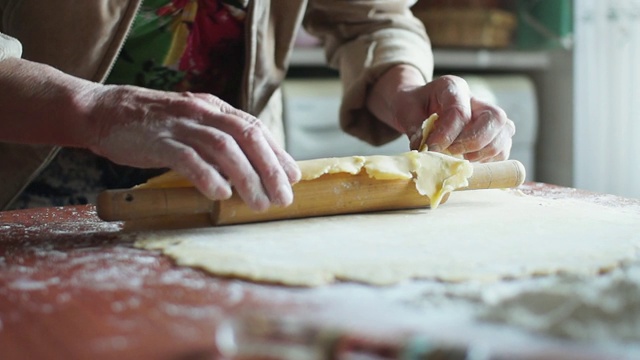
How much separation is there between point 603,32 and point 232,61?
6.00 ft

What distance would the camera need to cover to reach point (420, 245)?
2.80ft

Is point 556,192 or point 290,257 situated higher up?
point 290,257

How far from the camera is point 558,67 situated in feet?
9.62

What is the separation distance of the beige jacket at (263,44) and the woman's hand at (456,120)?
178mm

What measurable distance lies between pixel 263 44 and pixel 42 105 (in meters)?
0.59

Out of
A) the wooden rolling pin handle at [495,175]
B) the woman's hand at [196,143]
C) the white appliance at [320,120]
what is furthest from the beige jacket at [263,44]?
the white appliance at [320,120]

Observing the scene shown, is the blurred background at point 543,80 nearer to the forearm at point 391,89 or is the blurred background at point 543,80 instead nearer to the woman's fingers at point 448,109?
the forearm at point 391,89

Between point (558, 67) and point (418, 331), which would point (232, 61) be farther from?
point (558, 67)

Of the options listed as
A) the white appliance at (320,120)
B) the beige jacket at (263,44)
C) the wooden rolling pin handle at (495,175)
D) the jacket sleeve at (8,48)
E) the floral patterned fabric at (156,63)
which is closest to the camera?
the jacket sleeve at (8,48)

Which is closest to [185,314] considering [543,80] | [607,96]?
[607,96]

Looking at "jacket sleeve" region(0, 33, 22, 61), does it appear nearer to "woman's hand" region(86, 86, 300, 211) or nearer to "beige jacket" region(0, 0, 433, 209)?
"beige jacket" region(0, 0, 433, 209)

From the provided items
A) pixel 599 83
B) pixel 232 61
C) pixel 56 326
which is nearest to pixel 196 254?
pixel 56 326

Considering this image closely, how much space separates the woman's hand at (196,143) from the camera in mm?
869

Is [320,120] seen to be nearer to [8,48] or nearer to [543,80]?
[543,80]
